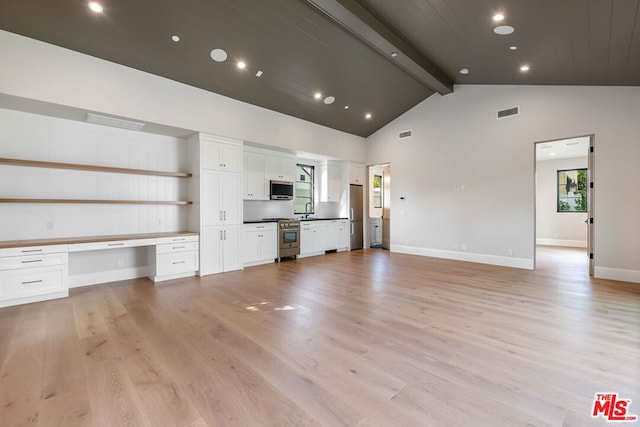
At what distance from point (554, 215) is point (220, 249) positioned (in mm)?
10371

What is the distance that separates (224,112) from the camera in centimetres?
534

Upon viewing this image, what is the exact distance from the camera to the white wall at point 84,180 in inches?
156

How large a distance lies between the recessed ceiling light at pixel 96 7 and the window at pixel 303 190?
16.6 ft

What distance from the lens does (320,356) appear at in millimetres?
2355

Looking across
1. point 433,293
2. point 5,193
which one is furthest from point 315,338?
point 5,193

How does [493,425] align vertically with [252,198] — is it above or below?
below

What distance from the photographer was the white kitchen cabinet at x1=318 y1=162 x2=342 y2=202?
805 cm

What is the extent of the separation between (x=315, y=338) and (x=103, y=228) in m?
4.11

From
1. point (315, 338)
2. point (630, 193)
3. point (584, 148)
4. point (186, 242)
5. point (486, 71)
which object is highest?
point (486, 71)

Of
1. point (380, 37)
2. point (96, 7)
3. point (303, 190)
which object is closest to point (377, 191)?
point (303, 190)

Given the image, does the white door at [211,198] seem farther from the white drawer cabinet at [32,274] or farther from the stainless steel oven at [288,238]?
the white drawer cabinet at [32,274]

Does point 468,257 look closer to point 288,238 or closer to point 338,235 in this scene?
point 338,235

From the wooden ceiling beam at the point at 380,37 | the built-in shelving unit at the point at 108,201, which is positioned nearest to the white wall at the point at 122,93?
the built-in shelving unit at the point at 108,201

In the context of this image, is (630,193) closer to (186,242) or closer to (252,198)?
(252,198)
